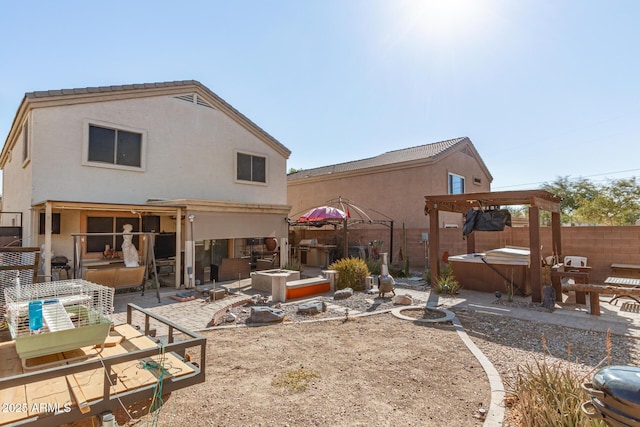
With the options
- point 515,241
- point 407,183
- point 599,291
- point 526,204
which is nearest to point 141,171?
point 526,204

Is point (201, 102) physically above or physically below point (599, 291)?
above

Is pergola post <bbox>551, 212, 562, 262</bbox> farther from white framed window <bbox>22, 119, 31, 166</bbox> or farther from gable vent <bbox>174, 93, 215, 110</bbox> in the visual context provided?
white framed window <bbox>22, 119, 31, 166</bbox>

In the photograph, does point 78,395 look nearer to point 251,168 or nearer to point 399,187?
point 251,168

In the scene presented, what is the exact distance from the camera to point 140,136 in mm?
11906

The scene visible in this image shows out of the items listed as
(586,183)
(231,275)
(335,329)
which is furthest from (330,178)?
(586,183)

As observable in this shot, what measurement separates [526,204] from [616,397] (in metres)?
8.80

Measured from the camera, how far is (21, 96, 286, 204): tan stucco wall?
33.0 feet

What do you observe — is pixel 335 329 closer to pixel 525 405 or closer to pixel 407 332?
pixel 407 332

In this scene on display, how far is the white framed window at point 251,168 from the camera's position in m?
14.6

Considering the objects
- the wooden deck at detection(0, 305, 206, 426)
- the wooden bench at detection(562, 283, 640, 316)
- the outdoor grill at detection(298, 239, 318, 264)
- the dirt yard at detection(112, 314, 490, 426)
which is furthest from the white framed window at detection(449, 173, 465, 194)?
the wooden deck at detection(0, 305, 206, 426)

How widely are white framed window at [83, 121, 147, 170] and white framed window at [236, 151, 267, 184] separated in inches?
154

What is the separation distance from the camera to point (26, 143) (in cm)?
1086

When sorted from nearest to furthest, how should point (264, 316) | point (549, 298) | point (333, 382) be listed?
1. point (333, 382)
2. point (264, 316)
3. point (549, 298)

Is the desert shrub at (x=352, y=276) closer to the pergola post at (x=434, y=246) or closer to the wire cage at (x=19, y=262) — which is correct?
the pergola post at (x=434, y=246)
